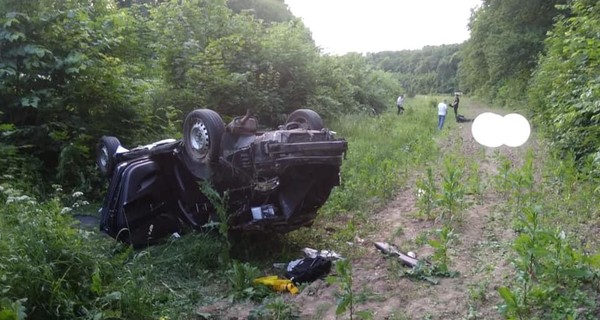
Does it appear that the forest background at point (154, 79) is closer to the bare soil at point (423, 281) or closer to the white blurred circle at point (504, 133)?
the white blurred circle at point (504, 133)

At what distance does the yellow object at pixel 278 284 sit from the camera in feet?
13.2

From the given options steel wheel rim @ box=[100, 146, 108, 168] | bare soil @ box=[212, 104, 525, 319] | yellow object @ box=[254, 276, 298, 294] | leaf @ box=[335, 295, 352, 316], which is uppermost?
steel wheel rim @ box=[100, 146, 108, 168]

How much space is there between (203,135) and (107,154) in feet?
7.02

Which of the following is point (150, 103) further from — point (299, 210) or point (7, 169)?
point (299, 210)

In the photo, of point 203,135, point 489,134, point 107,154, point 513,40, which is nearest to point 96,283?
point 203,135

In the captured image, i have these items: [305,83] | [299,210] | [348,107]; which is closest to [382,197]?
[299,210]

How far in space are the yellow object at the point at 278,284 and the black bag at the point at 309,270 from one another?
0.41ft

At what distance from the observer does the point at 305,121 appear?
536cm

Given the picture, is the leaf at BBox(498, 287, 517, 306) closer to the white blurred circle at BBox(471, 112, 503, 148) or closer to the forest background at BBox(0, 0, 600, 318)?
the forest background at BBox(0, 0, 600, 318)

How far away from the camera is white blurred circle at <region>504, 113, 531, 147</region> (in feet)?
39.7

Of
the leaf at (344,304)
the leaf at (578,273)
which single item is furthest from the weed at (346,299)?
the leaf at (578,273)

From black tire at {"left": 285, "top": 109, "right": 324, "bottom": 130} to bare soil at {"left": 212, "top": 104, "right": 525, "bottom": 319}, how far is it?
1.30 meters

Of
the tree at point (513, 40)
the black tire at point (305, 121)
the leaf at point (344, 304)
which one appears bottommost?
the leaf at point (344, 304)

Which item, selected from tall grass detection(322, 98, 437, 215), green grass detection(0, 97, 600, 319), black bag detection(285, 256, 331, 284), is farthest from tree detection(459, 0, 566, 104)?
black bag detection(285, 256, 331, 284)
